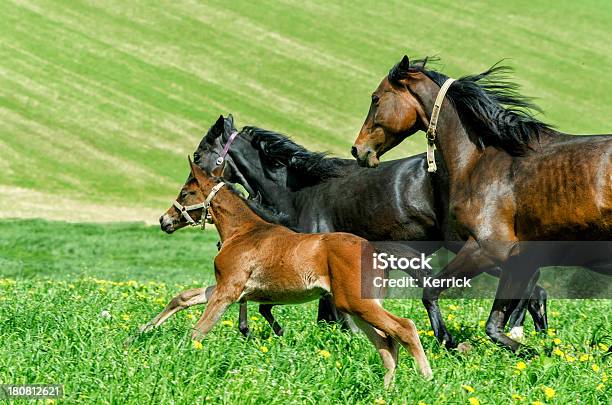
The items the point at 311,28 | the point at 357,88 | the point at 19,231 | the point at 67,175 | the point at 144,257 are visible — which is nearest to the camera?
the point at 144,257

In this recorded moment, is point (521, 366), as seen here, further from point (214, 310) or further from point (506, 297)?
point (214, 310)

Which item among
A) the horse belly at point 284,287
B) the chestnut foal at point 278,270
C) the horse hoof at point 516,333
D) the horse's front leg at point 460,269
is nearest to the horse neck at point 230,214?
the chestnut foal at point 278,270

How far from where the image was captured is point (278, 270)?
695 centimetres

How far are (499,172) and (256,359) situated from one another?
2493mm

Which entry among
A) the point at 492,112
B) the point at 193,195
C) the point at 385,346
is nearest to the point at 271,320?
the point at 193,195

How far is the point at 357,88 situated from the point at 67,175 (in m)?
14.8

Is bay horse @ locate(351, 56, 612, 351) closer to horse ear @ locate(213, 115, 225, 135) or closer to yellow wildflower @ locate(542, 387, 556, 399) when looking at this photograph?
yellow wildflower @ locate(542, 387, 556, 399)

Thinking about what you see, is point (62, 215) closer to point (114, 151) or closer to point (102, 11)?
point (114, 151)

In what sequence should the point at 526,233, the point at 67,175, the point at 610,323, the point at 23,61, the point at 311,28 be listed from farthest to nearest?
1. the point at 311,28
2. the point at 23,61
3. the point at 67,175
4. the point at 610,323
5. the point at 526,233

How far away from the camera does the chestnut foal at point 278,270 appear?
643cm

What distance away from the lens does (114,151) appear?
1355 inches

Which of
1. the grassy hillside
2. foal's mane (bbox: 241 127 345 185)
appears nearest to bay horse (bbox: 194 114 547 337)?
foal's mane (bbox: 241 127 345 185)

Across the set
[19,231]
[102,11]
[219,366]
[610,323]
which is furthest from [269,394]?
[102,11]

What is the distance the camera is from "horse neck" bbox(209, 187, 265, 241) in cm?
785
